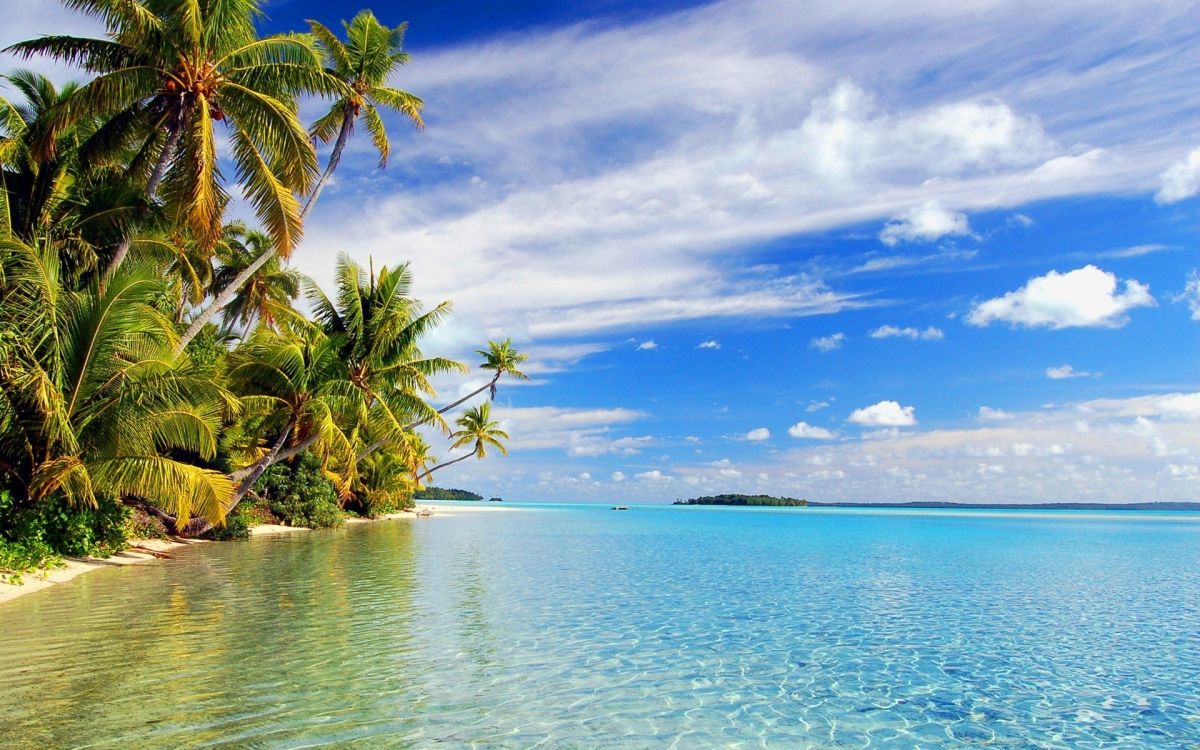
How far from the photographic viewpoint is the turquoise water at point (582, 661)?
6309 millimetres

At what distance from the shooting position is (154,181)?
15922mm

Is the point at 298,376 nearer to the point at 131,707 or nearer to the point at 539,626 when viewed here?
the point at 539,626

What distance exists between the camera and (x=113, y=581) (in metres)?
14.3

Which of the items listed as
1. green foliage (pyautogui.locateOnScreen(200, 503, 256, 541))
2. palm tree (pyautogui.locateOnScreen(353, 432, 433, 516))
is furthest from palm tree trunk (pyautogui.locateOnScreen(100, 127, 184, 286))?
palm tree (pyautogui.locateOnScreen(353, 432, 433, 516))

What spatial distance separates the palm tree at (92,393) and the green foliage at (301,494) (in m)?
17.8

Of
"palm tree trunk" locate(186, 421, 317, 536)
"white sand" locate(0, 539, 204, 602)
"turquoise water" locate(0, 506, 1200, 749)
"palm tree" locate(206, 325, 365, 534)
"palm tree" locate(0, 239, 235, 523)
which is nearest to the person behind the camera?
"turquoise water" locate(0, 506, 1200, 749)

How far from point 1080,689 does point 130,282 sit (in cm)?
1612

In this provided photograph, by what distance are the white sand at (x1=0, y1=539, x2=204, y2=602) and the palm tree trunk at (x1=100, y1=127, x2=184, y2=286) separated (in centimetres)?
606

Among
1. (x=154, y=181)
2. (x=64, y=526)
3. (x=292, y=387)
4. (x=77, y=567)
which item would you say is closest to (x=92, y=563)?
(x=77, y=567)

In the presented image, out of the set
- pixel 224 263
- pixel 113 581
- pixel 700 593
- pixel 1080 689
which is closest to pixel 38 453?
pixel 113 581

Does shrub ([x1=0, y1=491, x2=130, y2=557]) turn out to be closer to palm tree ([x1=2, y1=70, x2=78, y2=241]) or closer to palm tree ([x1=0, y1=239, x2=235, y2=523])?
palm tree ([x1=0, y1=239, x2=235, y2=523])

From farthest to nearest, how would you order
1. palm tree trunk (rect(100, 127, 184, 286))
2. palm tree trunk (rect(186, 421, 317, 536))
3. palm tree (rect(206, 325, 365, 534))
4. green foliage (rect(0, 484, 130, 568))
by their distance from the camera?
palm tree trunk (rect(186, 421, 317, 536))
palm tree (rect(206, 325, 365, 534))
palm tree trunk (rect(100, 127, 184, 286))
green foliage (rect(0, 484, 130, 568))

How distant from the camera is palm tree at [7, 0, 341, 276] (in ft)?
47.6

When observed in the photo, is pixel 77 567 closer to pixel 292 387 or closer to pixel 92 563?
pixel 92 563
